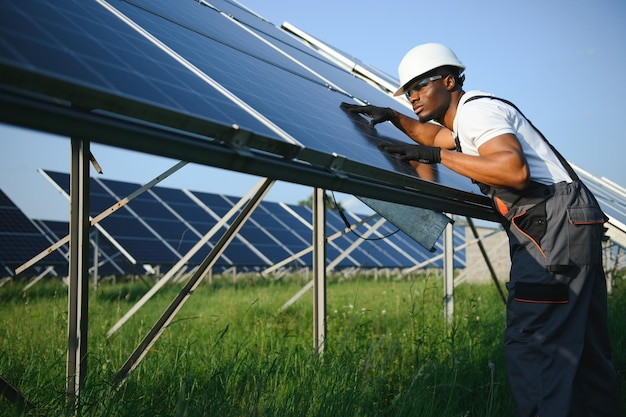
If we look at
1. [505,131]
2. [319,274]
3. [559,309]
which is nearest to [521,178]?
[505,131]

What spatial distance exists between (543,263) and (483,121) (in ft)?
2.20

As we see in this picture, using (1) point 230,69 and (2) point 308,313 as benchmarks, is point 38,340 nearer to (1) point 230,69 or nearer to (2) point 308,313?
(1) point 230,69

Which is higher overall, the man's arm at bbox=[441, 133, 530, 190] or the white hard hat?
the white hard hat

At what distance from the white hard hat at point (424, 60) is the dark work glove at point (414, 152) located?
1.12 ft

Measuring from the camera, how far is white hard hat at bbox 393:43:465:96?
3.21 m

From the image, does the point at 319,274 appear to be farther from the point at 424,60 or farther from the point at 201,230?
the point at 201,230

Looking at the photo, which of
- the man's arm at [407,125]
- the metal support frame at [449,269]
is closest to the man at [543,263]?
the man's arm at [407,125]

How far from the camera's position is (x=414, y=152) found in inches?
125

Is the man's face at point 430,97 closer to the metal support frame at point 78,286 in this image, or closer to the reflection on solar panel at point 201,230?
the metal support frame at point 78,286

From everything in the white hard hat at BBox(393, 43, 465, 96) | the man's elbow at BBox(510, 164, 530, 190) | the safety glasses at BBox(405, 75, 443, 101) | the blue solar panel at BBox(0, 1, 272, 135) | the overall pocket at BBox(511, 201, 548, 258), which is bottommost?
the overall pocket at BBox(511, 201, 548, 258)

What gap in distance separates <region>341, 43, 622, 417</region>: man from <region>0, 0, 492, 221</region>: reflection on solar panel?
334mm

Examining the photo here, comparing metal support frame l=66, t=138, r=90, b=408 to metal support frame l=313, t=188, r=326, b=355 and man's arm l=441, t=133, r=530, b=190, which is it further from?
metal support frame l=313, t=188, r=326, b=355

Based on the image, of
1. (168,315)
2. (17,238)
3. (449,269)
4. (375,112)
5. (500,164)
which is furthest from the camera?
(17,238)

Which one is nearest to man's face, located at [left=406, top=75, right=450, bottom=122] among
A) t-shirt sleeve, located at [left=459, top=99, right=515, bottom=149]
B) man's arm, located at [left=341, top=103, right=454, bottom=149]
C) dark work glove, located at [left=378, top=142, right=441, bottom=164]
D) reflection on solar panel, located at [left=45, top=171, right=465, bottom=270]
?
dark work glove, located at [left=378, top=142, right=441, bottom=164]
